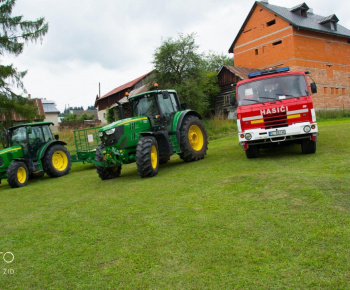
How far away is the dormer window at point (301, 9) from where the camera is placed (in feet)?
112

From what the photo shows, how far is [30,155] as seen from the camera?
11.0 m

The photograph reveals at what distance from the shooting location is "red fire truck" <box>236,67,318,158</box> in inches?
309

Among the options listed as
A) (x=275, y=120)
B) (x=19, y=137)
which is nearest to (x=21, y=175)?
(x=19, y=137)

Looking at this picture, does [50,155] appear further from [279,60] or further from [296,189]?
[279,60]

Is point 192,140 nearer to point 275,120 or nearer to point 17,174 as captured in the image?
point 275,120

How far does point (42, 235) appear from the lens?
4.54m

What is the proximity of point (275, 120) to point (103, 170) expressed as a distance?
461 centimetres

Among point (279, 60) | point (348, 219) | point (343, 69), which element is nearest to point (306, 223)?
point (348, 219)

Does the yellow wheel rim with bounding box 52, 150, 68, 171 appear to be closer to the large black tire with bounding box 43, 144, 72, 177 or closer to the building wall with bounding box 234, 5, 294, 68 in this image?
the large black tire with bounding box 43, 144, 72, 177

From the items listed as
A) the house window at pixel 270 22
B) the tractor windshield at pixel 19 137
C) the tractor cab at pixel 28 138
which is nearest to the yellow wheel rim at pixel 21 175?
the tractor cab at pixel 28 138

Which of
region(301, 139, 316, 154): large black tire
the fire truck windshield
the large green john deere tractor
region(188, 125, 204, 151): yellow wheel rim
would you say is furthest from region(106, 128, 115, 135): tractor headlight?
region(301, 139, 316, 154): large black tire

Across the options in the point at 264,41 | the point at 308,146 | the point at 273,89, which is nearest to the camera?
the point at 308,146

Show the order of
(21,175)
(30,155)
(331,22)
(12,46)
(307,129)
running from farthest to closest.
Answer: (331,22) → (12,46) → (30,155) → (21,175) → (307,129)

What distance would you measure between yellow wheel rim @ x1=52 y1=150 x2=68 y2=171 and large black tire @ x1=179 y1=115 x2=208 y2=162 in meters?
4.64
